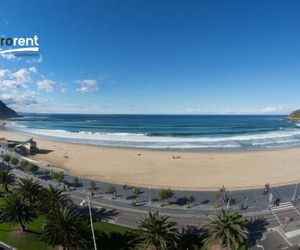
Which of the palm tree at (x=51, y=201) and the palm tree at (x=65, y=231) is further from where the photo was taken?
the palm tree at (x=51, y=201)

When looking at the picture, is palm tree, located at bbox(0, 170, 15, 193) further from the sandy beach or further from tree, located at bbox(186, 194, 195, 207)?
tree, located at bbox(186, 194, 195, 207)

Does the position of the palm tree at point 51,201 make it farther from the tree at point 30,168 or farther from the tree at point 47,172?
the tree at point 47,172

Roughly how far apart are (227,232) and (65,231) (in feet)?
64.5

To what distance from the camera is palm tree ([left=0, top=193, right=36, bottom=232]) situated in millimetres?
43719

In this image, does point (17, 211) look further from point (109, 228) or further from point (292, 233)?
point (292, 233)

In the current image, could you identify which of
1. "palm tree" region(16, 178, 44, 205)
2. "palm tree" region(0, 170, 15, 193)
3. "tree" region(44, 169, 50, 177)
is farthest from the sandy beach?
"palm tree" region(16, 178, 44, 205)

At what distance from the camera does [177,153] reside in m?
104

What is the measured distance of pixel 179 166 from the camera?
84812 mm

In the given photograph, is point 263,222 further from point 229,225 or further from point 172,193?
point 172,193

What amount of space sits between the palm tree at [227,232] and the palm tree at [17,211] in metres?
24.8

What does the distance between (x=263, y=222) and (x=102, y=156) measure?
5861 centimetres

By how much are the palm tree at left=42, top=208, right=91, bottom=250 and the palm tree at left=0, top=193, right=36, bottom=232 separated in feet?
20.3

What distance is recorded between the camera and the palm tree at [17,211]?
43719 mm

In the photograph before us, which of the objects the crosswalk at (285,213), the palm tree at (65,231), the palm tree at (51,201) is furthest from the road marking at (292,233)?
the palm tree at (51,201)
